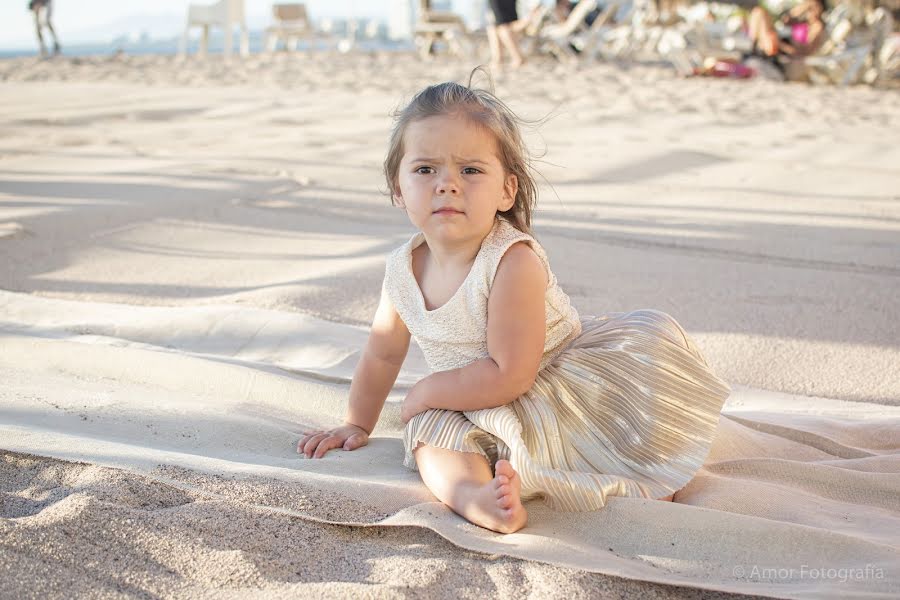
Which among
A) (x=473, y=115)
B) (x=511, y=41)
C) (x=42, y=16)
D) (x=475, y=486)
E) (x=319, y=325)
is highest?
(x=473, y=115)

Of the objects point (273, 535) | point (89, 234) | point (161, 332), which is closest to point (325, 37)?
point (89, 234)

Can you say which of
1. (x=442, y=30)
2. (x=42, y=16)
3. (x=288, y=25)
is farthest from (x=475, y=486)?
(x=288, y=25)

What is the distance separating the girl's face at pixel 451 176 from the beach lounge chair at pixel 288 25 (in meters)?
17.9

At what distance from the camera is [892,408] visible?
2.44 metres

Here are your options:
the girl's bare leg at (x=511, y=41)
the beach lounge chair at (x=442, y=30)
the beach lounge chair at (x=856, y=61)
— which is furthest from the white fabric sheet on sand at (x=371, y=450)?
the beach lounge chair at (x=442, y=30)

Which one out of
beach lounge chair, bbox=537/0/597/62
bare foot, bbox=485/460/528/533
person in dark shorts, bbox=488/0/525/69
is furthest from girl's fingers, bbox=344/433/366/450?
beach lounge chair, bbox=537/0/597/62

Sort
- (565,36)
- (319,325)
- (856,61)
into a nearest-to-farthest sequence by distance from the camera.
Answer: (319,325)
(856,61)
(565,36)

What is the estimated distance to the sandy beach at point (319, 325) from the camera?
152 centimetres

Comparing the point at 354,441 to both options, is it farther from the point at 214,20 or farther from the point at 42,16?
the point at 42,16

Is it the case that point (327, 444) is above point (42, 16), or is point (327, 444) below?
below

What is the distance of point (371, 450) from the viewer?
2.13 metres

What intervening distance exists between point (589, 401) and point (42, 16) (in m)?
17.6

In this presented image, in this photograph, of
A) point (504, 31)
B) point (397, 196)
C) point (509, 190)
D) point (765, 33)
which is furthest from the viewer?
point (504, 31)

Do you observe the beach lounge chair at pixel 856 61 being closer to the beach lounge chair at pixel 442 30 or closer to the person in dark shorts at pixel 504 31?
the person in dark shorts at pixel 504 31
